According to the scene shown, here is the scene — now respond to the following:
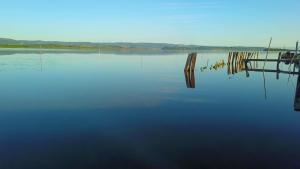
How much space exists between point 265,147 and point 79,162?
5841 millimetres

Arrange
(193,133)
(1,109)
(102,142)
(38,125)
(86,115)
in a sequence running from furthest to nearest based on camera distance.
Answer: (1,109) < (86,115) < (38,125) < (193,133) < (102,142)

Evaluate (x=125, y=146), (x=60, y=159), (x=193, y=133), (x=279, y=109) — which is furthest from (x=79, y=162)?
(x=279, y=109)

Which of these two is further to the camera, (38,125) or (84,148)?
(38,125)

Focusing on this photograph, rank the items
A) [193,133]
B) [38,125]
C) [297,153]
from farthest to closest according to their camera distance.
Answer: [38,125], [193,133], [297,153]

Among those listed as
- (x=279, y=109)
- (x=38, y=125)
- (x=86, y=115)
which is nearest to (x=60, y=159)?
(x=38, y=125)

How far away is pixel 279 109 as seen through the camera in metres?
18.9

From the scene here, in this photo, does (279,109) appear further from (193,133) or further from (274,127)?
(193,133)

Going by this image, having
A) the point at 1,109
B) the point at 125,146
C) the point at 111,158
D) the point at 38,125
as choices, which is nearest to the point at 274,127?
the point at 125,146

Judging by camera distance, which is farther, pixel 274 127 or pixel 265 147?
pixel 274 127

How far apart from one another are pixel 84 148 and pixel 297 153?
21.1 ft

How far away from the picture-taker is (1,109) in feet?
56.7

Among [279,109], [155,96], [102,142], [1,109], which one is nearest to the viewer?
[102,142]

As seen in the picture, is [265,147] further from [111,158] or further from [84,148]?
[84,148]

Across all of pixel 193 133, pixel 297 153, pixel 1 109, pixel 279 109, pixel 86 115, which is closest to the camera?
pixel 297 153
